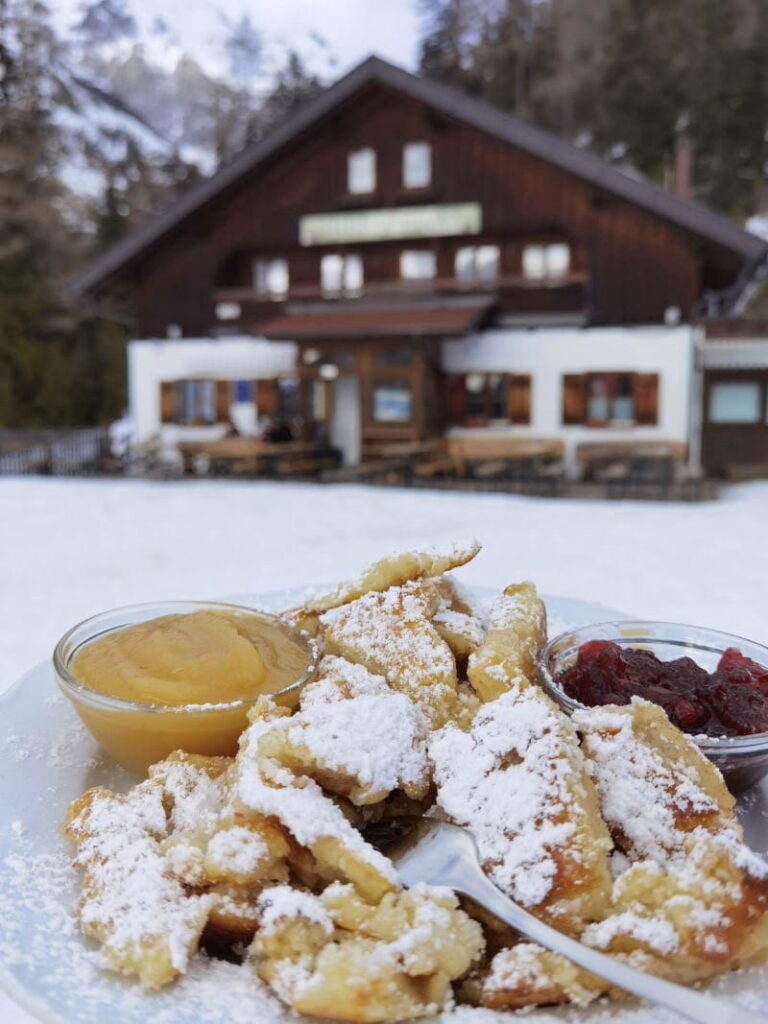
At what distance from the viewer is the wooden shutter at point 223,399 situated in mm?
17984

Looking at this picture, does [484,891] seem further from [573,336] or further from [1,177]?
[1,177]

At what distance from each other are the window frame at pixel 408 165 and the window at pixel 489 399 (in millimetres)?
3833

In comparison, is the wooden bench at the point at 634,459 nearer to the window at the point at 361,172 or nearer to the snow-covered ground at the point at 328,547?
the window at the point at 361,172

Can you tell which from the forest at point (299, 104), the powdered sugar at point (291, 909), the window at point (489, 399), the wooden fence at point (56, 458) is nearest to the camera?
the powdered sugar at point (291, 909)

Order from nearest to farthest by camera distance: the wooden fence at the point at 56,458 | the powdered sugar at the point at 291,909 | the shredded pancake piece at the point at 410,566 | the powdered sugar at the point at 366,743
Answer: the powdered sugar at the point at 291,909
the powdered sugar at the point at 366,743
the shredded pancake piece at the point at 410,566
the wooden fence at the point at 56,458

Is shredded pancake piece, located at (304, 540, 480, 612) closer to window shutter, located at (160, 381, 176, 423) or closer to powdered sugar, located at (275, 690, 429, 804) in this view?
powdered sugar, located at (275, 690, 429, 804)

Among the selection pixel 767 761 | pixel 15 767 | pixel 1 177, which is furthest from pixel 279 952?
pixel 1 177

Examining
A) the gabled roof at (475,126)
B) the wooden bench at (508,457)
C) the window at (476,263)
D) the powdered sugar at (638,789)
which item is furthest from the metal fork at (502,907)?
the window at (476,263)

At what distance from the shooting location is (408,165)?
16.6 metres

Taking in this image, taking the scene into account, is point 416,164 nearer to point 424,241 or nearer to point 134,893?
point 424,241

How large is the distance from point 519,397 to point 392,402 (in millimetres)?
2479

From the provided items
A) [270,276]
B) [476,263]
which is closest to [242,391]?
[270,276]

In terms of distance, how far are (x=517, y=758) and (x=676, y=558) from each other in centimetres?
271


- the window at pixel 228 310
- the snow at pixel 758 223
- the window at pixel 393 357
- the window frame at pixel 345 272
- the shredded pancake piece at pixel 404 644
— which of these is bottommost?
the shredded pancake piece at pixel 404 644
